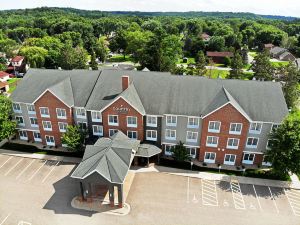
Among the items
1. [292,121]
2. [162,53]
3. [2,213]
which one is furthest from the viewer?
[162,53]

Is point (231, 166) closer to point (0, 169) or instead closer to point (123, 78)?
point (123, 78)

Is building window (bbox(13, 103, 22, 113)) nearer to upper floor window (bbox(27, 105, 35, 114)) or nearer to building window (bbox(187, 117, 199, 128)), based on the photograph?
upper floor window (bbox(27, 105, 35, 114))

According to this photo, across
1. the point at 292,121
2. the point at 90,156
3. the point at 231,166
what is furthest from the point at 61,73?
the point at 292,121

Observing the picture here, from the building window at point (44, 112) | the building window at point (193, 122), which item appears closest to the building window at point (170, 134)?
the building window at point (193, 122)

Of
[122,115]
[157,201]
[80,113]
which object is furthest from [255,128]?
[80,113]

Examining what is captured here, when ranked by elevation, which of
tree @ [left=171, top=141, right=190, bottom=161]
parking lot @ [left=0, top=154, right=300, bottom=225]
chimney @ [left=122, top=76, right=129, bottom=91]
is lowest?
parking lot @ [left=0, top=154, right=300, bottom=225]

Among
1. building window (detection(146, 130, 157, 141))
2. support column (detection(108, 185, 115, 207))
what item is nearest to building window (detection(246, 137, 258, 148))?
building window (detection(146, 130, 157, 141))

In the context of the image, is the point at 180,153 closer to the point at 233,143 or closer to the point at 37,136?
the point at 233,143
